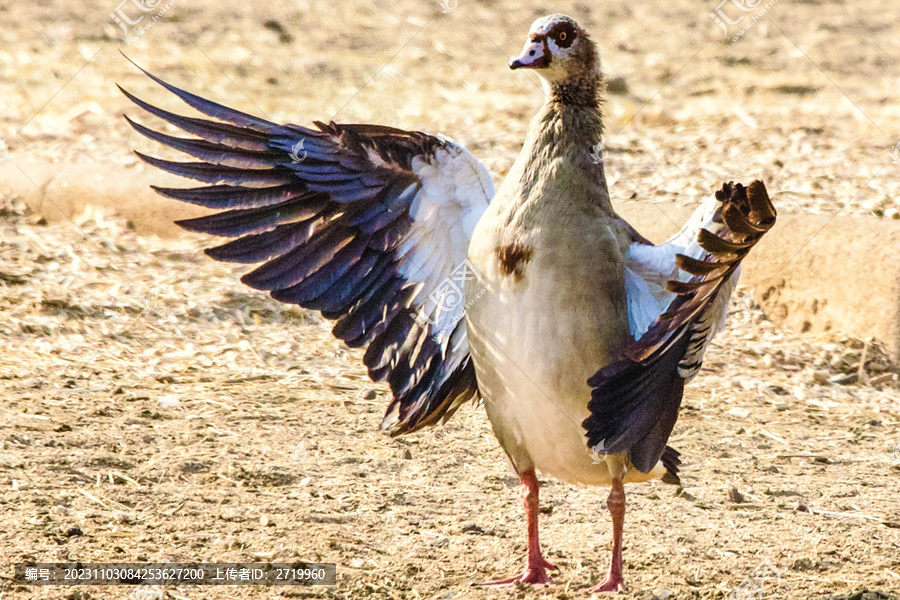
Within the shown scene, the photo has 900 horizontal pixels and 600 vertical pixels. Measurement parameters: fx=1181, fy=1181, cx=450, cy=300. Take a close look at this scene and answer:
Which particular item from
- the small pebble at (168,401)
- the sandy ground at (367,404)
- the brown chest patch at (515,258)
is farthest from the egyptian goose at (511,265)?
the small pebble at (168,401)

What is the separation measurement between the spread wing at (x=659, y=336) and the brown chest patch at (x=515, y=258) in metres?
0.36

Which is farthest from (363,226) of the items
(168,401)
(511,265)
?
(168,401)

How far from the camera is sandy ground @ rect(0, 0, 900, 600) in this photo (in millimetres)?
4098

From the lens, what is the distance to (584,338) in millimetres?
3811

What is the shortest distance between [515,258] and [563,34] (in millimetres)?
767

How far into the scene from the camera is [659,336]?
3.59 meters

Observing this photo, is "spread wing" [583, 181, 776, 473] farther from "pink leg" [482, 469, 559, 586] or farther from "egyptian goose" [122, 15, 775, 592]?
"pink leg" [482, 469, 559, 586]

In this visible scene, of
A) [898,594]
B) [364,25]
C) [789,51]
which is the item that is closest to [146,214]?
[898,594]

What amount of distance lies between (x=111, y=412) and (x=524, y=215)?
2431 mm

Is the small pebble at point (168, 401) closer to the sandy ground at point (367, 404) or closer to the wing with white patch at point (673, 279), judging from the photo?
the sandy ground at point (367, 404)

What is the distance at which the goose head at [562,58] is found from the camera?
3893 mm

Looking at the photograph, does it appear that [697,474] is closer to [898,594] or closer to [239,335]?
[898,594]

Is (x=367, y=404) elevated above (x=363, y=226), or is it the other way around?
(x=363, y=226)

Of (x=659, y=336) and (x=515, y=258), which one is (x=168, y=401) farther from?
(x=659, y=336)
